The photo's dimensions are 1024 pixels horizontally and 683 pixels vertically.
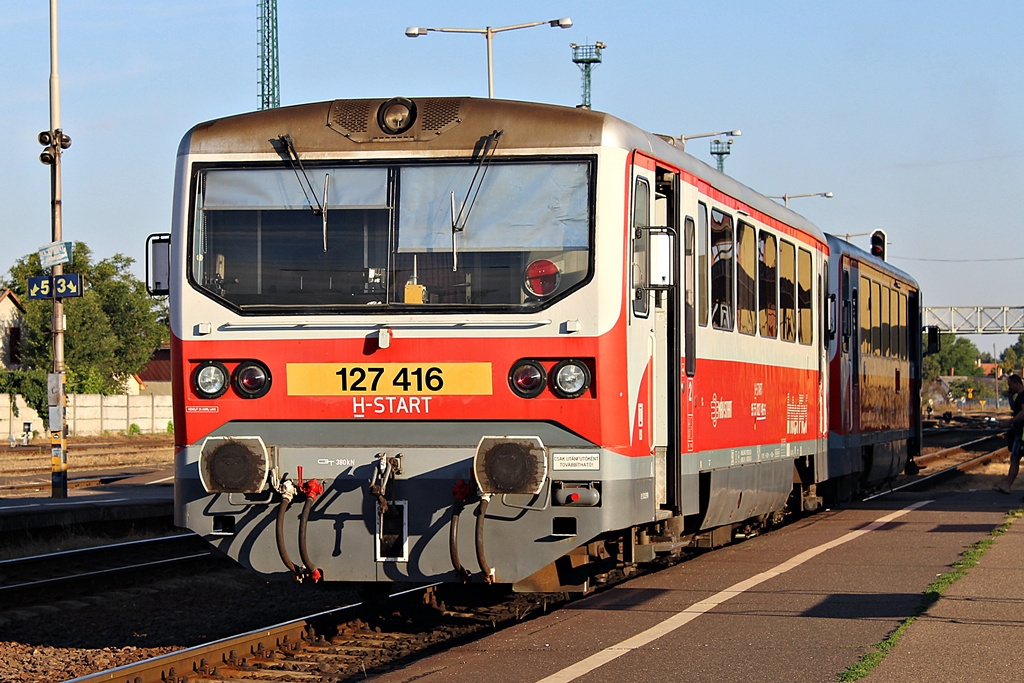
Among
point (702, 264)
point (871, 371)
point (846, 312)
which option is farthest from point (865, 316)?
point (702, 264)

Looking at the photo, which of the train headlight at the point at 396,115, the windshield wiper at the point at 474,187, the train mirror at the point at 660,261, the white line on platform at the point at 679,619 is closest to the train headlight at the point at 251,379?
the windshield wiper at the point at 474,187

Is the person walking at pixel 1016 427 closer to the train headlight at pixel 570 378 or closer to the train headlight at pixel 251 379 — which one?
the train headlight at pixel 570 378

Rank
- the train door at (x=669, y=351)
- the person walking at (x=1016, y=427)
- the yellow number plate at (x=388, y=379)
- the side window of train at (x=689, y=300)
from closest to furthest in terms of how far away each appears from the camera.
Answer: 1. the yellow number plate at (x=388, y=379)
2. the train door at (x=669, y=351)
3. the side window of train at (x=689, y=300)
4. the person walking at (x=1016, y=427)

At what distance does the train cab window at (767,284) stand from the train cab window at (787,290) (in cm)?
21

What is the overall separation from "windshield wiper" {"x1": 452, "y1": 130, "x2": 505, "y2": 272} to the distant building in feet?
239

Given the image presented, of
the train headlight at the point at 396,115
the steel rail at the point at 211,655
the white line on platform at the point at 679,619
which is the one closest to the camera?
the white line on platform at the point at 679,619

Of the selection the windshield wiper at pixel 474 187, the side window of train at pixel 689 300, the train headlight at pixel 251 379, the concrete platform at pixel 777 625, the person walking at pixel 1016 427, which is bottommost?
the concrete platform at pixel 777 625

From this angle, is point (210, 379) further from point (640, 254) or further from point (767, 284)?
point (767, 284)

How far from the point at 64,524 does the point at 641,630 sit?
9038 millimetres

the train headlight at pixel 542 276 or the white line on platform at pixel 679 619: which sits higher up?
the train headlight at pixel 542 276

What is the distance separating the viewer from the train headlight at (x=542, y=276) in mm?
8641

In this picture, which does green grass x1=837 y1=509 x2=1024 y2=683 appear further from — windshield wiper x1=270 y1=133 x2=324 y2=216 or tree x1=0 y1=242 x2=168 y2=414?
tree x1=0 y1=242 x2=168 y2=414

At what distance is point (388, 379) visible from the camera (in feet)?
28.6

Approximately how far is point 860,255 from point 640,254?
986 centimetres
